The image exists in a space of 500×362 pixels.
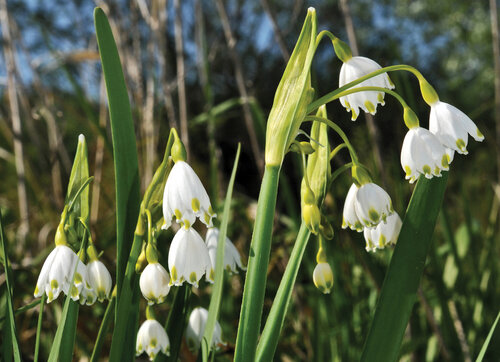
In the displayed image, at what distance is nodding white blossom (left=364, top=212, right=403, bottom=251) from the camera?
33.3 inches

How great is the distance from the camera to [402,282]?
773mm

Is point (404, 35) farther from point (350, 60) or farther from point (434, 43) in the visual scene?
point (350, 60)

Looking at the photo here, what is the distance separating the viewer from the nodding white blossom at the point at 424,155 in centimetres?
71

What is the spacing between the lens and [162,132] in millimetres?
4582

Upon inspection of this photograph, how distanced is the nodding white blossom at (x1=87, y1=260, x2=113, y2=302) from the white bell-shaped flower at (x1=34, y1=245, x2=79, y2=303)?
0.03m

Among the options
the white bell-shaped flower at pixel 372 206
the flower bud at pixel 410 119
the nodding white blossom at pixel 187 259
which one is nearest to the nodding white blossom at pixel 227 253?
the nodding white blossom at pixel 187 259

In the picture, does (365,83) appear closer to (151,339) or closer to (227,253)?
(227,253)

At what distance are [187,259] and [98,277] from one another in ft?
0.45

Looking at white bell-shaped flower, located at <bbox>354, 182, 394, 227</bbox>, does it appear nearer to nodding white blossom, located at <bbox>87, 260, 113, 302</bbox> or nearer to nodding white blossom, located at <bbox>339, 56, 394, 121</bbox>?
nodding white blossom, located at <bbox>339, 56, 394, 121</bbox>

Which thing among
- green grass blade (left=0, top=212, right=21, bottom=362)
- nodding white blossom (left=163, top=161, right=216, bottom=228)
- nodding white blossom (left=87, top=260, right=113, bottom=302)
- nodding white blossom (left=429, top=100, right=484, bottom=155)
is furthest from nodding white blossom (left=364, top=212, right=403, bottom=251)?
green grass blade (left=0, top=212, right=21, bottom=362)

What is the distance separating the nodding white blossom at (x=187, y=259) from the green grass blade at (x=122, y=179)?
0.08 m

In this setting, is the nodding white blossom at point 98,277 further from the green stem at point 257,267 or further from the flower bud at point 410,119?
the flower bud at point 410,119

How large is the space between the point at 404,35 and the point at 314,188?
10500 millimetres

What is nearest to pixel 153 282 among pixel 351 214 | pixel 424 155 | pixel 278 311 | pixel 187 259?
pixel 187 259
